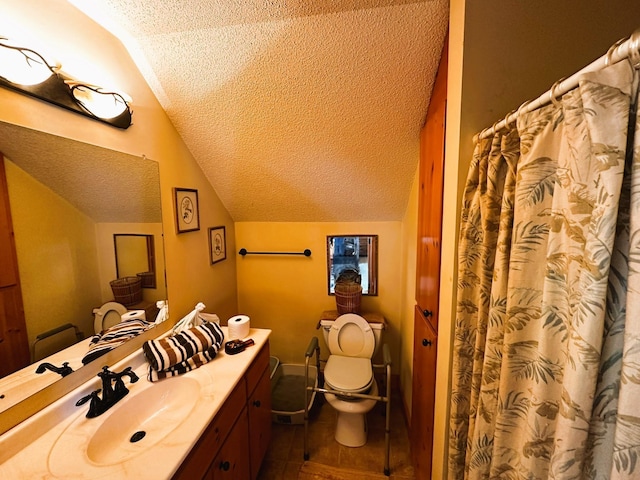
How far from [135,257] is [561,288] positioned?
1563mm

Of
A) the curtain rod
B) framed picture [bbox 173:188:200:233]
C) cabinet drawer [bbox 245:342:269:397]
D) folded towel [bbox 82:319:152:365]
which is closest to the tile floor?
cabinet drawer [bbox 245:342:269:397]

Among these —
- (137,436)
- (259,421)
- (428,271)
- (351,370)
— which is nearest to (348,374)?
(351,370)

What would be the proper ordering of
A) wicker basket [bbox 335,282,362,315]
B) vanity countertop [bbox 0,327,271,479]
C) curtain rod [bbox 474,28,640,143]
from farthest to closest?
wicker basket [bbox 335,282,362,315], vanity countertop [bbox 0,327,271,479], curtain rod [bbox 474,28,640,143]

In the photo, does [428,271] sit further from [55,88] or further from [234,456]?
[55,88]

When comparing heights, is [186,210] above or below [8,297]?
above

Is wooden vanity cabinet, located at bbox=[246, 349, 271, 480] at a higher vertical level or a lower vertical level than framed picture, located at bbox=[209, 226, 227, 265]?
lower

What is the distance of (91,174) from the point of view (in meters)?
1.10

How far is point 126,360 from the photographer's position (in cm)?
119

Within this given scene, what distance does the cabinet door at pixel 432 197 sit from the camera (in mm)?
1120

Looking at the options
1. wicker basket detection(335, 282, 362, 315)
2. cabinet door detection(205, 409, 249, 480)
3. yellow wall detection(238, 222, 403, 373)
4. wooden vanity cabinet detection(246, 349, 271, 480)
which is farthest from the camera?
yellow wall detection(238, 222, 403, 373)

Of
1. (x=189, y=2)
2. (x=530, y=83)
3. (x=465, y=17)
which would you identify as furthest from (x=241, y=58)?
(x=530, y=83)

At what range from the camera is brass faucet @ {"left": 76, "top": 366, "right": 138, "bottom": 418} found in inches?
36.9

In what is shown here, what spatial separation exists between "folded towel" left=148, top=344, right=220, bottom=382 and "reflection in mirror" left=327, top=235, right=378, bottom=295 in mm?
1221

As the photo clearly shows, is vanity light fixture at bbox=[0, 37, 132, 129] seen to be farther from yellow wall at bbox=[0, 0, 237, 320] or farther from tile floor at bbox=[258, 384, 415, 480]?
tile floor at bbox=[258, 384, 415, 480]
